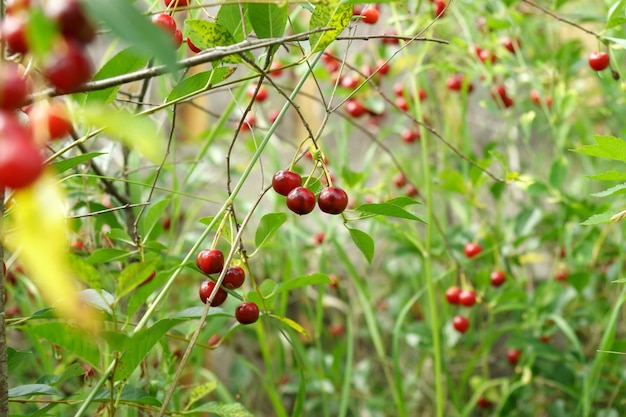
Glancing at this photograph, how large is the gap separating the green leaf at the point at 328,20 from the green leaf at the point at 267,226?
0.13 m

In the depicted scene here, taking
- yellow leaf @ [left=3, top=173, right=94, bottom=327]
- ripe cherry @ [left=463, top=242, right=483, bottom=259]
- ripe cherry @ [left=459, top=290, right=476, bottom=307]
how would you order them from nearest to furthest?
yellow leaf @ [left=3, top=173, right=94, bottom=327], ripe cherry @ [left=459, top=290, right=476, bottom=307], ripe cherry @ [left=463, top=242, right=483, bottom=259]

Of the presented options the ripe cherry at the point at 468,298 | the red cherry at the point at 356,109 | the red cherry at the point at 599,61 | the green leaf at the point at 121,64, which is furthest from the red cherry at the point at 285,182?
the red cherry at the point at 356,109

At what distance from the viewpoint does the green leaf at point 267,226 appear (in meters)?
0.52

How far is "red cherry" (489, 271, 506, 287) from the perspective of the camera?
1123 millimetres

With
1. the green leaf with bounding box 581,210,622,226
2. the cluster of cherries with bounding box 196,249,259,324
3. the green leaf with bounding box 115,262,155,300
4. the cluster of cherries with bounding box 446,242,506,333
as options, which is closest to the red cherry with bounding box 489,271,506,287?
the cluster of cherries with bounding box 446,242,506,333

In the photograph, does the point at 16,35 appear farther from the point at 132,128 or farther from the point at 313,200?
the point at 313,200

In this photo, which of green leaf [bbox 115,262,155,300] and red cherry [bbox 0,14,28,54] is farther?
green leaf [bbox 115,262,155,300]

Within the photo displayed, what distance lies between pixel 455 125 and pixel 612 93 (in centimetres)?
44

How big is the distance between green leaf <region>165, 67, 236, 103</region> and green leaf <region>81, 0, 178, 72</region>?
25cm

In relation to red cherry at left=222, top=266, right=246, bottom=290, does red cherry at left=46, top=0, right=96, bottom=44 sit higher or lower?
higher

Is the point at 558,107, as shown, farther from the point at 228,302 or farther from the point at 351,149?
the point at 351,149

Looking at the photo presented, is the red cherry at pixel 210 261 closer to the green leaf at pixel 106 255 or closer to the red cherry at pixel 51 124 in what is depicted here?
the green leaf at pixel 106 255

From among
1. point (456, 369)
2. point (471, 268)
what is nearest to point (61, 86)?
point (471, 268)

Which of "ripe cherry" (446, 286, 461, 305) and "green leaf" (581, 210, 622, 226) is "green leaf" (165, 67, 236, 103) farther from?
"ripe cherry" (446, 286, 461, 305)
